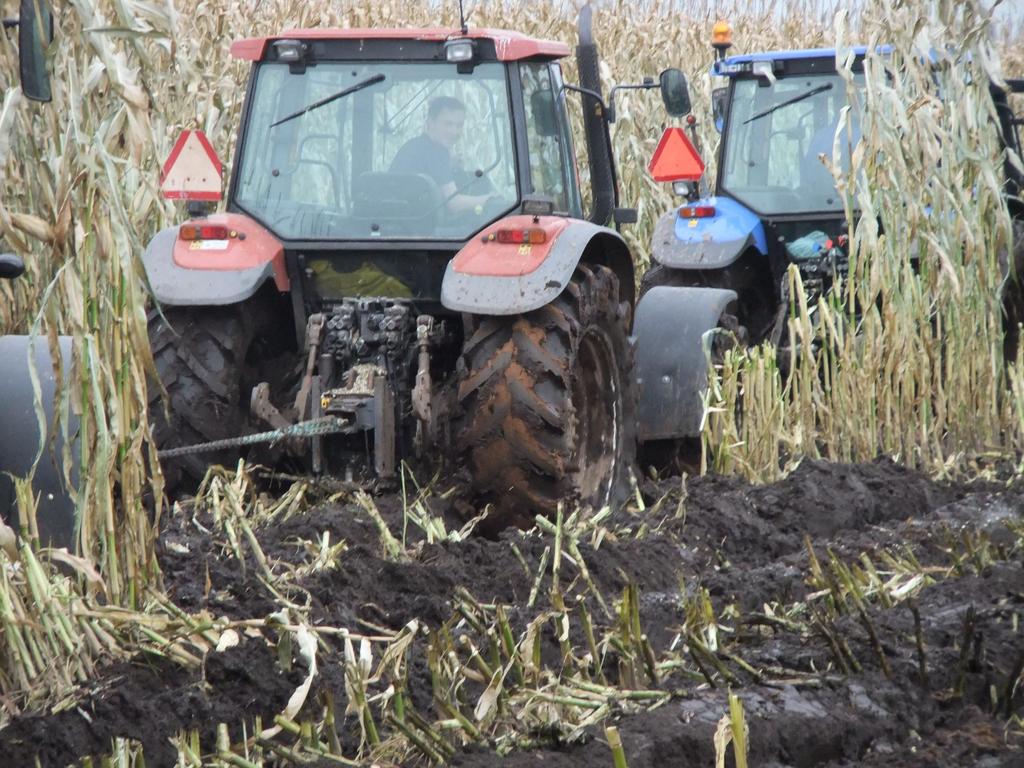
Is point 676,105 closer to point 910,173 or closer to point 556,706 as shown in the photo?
point 910,173

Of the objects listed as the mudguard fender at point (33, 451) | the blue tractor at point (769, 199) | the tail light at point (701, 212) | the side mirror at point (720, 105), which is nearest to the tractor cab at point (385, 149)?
the blue tractor at point (769, 199)

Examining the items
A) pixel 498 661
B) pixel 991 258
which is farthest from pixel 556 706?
pixel 991 258

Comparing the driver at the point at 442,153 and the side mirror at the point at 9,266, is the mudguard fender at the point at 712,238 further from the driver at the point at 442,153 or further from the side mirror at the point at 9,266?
the side mirror at the point at 9,266

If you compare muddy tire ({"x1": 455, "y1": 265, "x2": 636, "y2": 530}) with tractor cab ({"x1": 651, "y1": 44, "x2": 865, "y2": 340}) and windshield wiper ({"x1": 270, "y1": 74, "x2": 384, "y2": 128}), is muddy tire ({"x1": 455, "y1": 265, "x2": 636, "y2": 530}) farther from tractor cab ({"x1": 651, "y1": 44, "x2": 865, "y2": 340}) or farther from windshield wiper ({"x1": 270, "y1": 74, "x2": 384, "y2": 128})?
tractor cab ({"x1": 651, "y1": 44, "x2": 865, "y2": 340})

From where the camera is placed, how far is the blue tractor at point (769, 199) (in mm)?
8008

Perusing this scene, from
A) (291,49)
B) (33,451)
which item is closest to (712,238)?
(291,49)

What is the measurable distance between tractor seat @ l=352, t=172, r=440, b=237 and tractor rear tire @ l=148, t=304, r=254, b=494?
0.60 meters

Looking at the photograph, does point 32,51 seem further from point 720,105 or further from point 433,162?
point 720,105

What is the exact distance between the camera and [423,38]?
5.83 meters

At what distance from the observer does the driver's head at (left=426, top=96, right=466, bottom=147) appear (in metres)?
5.78

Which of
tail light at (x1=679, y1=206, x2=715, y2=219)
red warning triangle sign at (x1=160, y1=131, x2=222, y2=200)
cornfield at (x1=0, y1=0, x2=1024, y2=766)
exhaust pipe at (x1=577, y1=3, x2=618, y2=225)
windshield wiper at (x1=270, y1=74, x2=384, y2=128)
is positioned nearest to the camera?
cornfield at (x1=0, y1=0, x2=1024, y2=766)

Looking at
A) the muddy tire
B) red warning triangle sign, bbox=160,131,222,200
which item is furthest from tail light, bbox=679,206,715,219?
red warning triangle sign, bbox=160,131,222,200

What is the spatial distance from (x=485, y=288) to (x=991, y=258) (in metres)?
2.56

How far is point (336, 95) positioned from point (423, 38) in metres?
0.37
